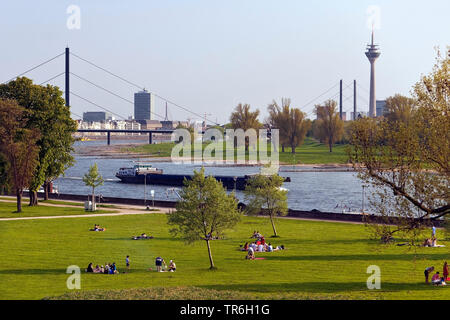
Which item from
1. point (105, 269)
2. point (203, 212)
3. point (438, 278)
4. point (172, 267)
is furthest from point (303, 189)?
point (438, 278)

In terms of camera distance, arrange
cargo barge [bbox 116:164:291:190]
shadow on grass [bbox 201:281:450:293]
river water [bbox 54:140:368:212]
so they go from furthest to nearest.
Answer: cargo barge [bbox 116:164:291:190] → river water [bbox 54:140:368:212] → shadow on grass [bbox 201:281:450:293]

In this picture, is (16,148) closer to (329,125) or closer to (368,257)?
(368,257)

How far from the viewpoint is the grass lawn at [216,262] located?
81.4 ft

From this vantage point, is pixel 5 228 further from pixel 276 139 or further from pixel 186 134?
pixel 186 134

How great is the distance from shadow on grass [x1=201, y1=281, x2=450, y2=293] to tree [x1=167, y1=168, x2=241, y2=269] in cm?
568

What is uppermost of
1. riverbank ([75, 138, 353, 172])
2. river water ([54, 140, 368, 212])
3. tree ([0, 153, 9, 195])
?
riverbank ([75, 138, 353, 172])

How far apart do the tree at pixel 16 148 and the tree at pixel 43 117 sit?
2.41 m

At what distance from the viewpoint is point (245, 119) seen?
168000 mm

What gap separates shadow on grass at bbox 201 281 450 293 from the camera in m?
25.3

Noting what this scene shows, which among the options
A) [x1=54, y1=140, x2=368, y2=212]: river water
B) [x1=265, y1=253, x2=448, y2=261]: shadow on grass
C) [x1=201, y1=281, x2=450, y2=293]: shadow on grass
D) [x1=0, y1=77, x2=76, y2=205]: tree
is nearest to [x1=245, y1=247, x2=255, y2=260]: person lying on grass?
[x1=265, y1=253, x2=448, y2=261]: shadow on grass

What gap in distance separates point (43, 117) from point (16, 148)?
605 cm

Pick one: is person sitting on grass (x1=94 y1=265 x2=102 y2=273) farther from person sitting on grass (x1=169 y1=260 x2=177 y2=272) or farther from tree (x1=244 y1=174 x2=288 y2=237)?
tree (x1=244 y1=174 x2=288 y2=237)
